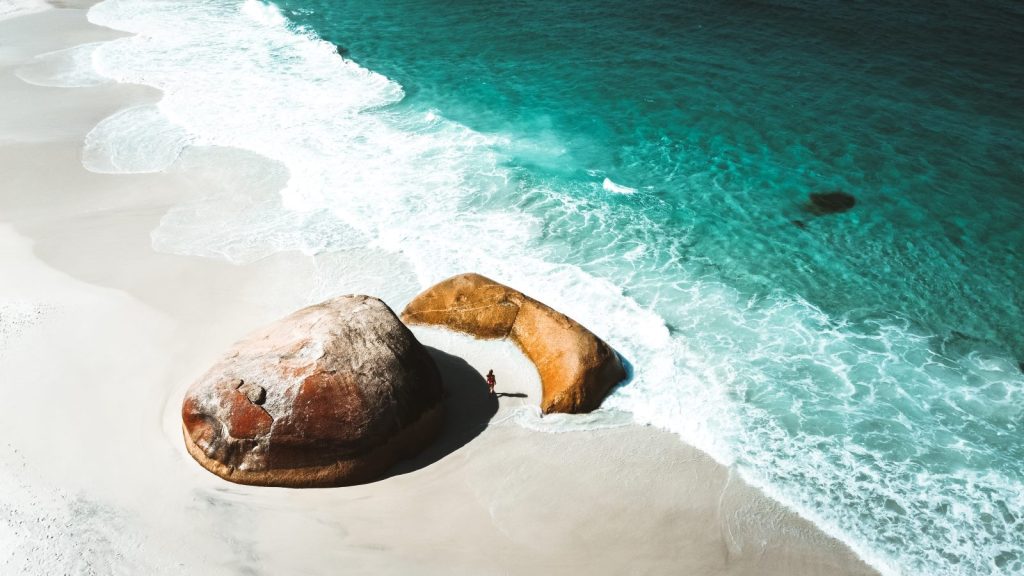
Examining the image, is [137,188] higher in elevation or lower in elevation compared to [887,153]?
lower

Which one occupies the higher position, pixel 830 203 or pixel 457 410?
pixel 830 203

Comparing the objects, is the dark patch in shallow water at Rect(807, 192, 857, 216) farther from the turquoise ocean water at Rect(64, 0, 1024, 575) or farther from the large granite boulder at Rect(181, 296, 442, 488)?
the large granite boulder at Rect(181, 296, 442, 488)

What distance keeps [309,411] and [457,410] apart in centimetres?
404

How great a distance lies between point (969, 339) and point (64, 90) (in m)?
42.3

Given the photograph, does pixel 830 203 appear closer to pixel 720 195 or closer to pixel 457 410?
pixel 720 195

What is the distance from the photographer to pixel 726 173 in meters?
28.3

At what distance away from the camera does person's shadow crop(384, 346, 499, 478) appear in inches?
628

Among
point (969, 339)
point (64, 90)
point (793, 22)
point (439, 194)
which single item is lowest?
point (64, 90)

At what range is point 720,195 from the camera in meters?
27.0

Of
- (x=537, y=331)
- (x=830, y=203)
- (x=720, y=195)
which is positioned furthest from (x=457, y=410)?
(x=830, y=203)

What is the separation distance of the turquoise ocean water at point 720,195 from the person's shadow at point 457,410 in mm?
3433

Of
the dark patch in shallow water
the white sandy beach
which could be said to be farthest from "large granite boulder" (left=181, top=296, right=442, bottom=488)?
the dark patch in shallow water

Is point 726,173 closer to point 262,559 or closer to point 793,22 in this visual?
point 793,22

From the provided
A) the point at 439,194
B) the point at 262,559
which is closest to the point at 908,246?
the point at 439,194
